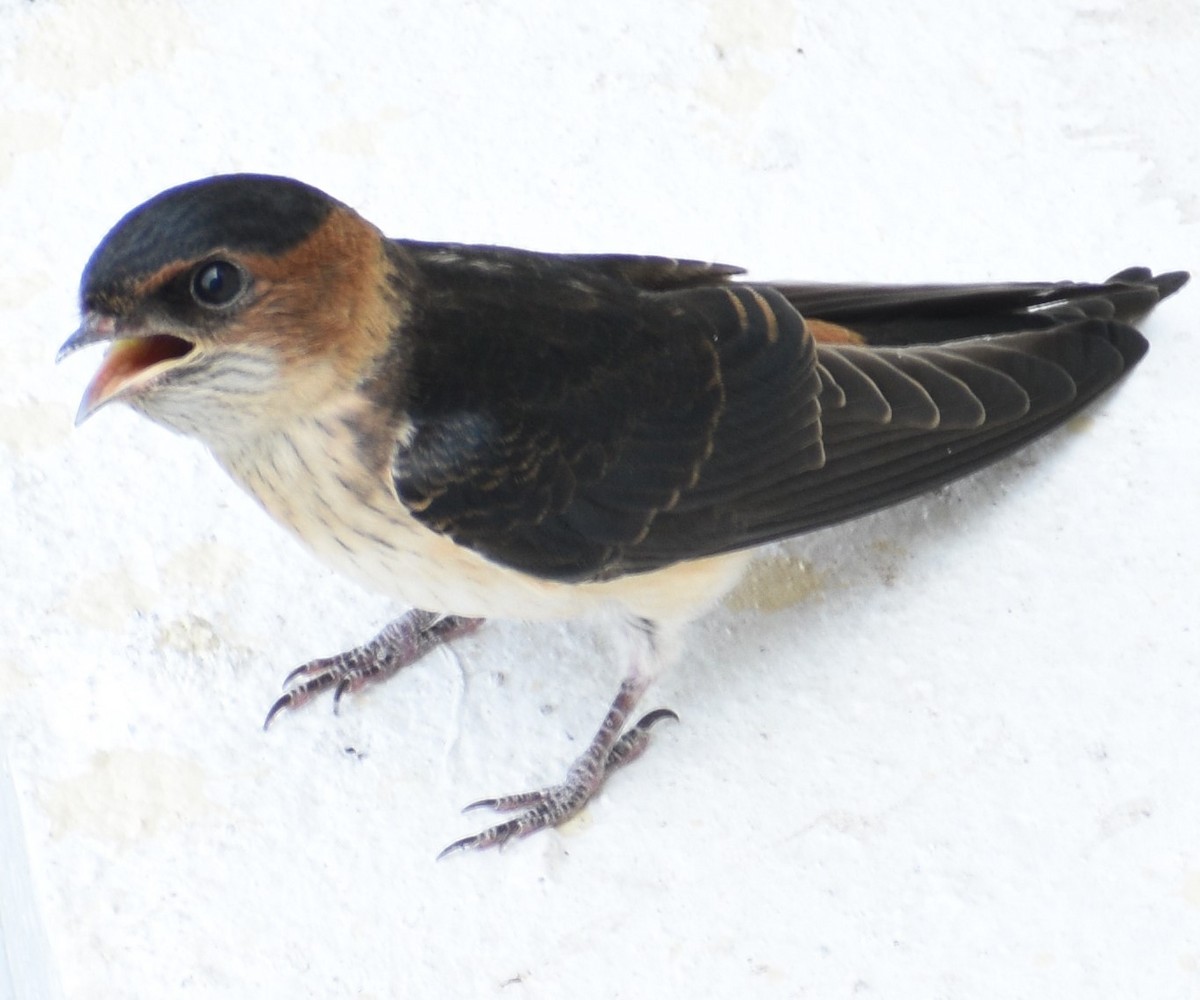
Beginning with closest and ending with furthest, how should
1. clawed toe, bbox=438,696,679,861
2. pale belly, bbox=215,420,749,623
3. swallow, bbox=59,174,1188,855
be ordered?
swallow, bbox=59,174,1188,855, pale belly, bbox=215,420,749,623, clawed toe, bbox=438,696,679,861

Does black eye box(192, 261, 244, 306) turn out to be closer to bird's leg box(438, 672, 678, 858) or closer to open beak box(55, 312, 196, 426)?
open beak box(55, 312, 196, 426)

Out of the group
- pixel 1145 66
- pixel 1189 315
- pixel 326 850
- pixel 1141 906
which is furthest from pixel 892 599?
pixel 1145 66

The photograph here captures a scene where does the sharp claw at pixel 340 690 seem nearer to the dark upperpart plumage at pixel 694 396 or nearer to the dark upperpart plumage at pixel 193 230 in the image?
the dark upperpart plumage at pixel 694 396

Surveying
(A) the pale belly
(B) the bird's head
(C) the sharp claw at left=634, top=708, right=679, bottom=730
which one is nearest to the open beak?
(B) the bird's head

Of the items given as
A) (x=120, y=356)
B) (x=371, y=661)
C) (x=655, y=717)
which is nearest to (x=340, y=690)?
(x=371, y=661)

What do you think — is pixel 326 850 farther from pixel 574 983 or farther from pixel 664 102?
pixel 664 102

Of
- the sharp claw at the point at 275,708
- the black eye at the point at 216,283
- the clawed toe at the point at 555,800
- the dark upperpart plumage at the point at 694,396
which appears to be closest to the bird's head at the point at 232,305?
the black eye at the point at 216,283

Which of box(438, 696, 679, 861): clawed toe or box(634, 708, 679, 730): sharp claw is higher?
box(634, 708, 679, 730): sharp claw
